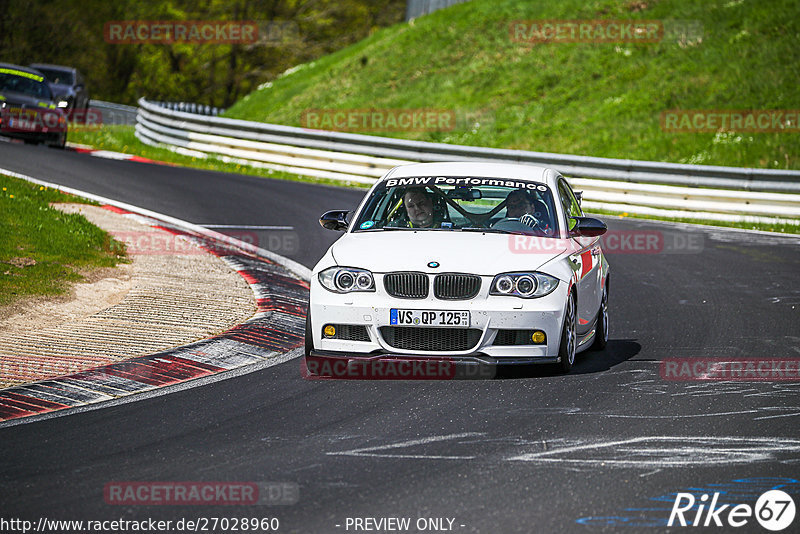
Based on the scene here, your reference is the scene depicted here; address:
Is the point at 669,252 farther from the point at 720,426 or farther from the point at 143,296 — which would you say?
the point at 720,426

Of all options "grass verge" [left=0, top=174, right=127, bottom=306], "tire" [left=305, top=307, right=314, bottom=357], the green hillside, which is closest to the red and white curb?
"tire" [left=305, top=307, right=314, bottom=357]

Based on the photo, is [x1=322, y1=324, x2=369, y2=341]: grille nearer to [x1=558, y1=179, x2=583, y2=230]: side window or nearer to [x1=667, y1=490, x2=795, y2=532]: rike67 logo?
[x1=558, y1=179, x2=583, y2=230]: side window

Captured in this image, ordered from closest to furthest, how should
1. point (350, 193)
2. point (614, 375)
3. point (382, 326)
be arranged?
point (382, 326) < point (614, 375) < point (350, 193)

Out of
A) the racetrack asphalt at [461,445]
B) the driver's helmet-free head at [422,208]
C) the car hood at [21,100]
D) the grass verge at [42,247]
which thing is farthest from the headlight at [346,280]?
the car hood at [21,100]

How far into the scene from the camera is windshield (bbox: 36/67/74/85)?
34406mm

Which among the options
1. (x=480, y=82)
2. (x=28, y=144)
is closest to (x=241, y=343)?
(x=28, y=144)

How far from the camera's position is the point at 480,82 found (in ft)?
110

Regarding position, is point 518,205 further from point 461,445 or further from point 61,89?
point 61,89

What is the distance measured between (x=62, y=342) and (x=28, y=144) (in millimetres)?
18462

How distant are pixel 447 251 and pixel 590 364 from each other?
1.65 metres

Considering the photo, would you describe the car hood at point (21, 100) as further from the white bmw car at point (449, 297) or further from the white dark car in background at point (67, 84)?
the white bmw car at point (449, 297)

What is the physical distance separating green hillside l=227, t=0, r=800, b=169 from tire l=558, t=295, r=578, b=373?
676 inches

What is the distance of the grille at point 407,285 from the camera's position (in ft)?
27.0

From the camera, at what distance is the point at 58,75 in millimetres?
34656
